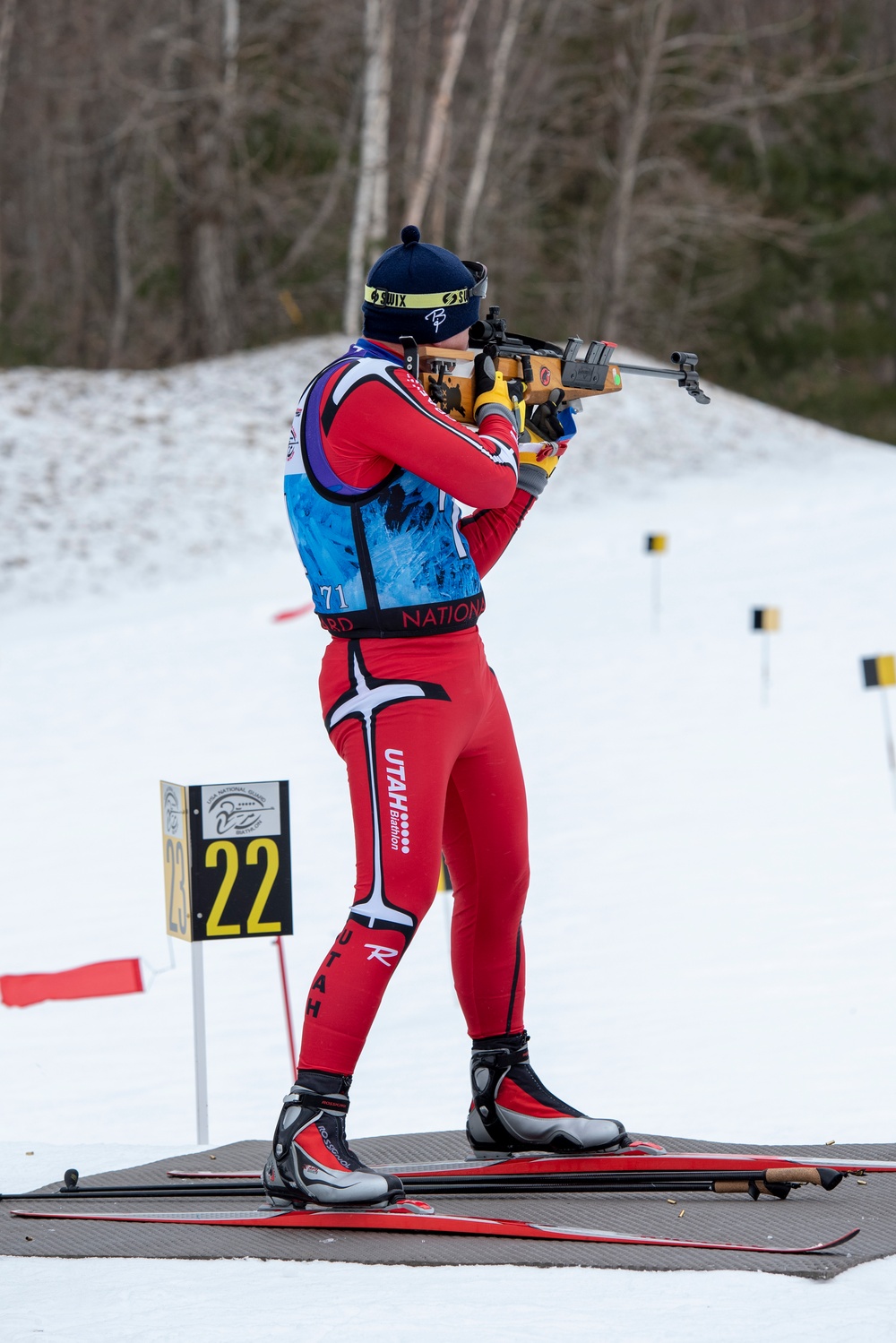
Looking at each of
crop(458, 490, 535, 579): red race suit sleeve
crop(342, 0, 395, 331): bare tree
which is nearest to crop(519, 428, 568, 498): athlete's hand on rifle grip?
crop(458, 490, 535, 579): red race suit sleeve

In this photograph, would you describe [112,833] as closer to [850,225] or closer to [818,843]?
[818,843]

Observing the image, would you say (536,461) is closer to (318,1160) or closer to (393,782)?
(393,782)

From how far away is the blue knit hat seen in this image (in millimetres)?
3020

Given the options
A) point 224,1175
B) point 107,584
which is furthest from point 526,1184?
point 107,584

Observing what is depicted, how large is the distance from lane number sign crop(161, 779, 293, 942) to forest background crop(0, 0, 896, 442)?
17680 millimetres

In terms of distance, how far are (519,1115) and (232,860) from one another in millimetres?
1109

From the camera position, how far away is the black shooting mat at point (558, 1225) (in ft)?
8.27

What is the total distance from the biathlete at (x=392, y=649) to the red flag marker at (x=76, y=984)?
2121 mm

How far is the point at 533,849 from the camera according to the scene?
6773mm

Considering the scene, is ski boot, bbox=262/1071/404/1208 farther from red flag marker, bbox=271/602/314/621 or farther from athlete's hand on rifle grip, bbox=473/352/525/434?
red flag marker, bbox=271/602/314/621

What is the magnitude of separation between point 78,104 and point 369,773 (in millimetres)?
27855

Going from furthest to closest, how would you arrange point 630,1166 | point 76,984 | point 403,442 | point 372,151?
1. point 372,151
2. point 76,984
3. point 630,1166
4. point 403,442

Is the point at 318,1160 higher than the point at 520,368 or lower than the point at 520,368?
lower

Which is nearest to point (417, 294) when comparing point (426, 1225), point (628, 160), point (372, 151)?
point (426, 1225)
